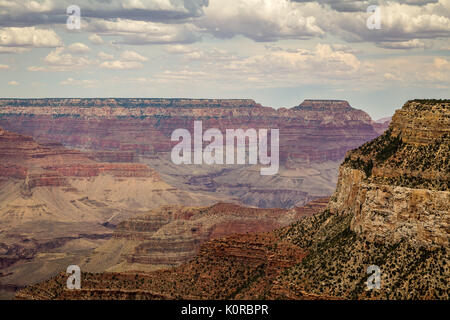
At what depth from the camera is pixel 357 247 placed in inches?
3187

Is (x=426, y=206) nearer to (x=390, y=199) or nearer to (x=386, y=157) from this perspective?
(x=390, y=199)

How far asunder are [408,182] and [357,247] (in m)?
7.82

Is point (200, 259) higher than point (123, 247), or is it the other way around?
point (200, 259)

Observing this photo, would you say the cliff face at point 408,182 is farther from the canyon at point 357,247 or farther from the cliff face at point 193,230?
the cliff face at point 193,230

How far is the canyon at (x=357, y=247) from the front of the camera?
7512 centimetres

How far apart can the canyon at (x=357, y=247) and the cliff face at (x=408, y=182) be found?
0.31 feet

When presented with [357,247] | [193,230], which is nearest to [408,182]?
[357,247]

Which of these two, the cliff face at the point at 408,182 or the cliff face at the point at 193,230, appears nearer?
the cliff face at the point at 408,182

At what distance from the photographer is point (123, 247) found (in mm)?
197125

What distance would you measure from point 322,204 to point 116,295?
82.7 meters

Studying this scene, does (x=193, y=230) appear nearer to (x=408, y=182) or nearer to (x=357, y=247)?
(x=357, y=247)

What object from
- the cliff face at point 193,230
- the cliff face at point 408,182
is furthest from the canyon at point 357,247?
the cliff face at point 193,230
